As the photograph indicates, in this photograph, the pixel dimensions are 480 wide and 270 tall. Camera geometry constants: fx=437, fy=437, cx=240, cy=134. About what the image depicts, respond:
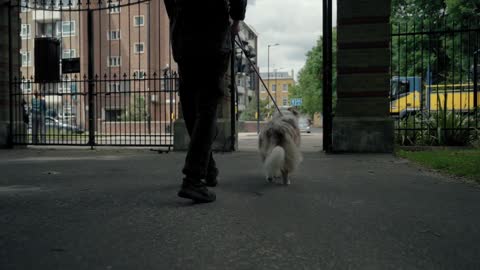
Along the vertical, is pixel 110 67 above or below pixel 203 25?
above

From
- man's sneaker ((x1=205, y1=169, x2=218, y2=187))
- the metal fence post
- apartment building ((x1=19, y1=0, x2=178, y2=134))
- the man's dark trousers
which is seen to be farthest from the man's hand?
the metal fence post

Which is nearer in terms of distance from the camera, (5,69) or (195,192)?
(195,192)

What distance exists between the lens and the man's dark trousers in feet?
12.1

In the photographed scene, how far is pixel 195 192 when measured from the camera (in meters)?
3.60

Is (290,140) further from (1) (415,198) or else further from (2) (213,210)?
(2) (213,210)

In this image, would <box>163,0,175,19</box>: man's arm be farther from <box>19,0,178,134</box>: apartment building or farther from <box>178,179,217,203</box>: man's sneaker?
<box>19,0,178,134</box>: apartment building

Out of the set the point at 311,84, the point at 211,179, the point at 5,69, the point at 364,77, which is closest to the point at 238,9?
the point at 211,179

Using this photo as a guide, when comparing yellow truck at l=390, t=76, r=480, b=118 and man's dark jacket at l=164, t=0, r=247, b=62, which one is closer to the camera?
man's dark jacket at l=164, t=0, r=247, b=62

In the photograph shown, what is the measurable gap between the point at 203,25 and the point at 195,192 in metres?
1.42

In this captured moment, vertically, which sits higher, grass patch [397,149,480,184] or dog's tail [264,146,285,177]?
dog's tail [264,146,285,177]

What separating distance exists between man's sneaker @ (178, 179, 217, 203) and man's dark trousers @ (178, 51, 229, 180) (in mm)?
60

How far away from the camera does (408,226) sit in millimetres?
2951

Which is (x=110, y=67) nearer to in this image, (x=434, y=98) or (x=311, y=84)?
(x=434, y=98)

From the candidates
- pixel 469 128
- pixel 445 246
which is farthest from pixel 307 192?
pixel 469 128
